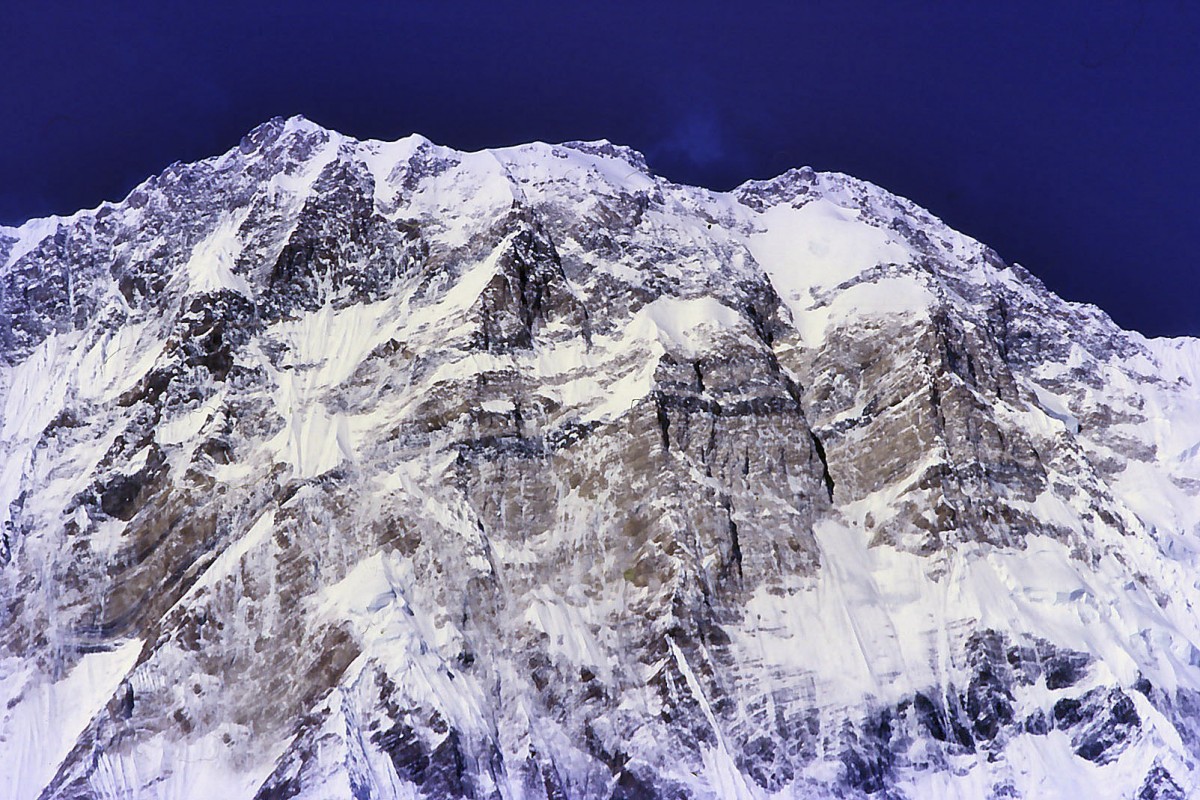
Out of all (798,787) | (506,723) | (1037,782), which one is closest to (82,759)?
(506,723)

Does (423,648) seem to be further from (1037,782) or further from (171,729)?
(1037,782)

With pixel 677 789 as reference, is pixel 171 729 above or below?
above

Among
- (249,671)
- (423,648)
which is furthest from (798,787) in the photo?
(249,671)

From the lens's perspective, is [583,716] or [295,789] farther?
[583,716]

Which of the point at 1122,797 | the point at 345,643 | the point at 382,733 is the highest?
the point at 345,643

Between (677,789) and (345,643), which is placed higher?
(345,643)

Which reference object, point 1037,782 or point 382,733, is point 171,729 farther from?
point 1037,782

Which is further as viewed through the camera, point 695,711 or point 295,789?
point 695,711

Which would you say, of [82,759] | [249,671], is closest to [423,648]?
[249,671]
